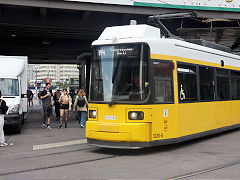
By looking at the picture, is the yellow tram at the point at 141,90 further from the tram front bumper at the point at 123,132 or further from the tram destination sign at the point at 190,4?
the tram destination sign at the point at 190,4

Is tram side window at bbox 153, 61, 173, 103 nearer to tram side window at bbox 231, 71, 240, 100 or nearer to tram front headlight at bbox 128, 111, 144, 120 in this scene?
tram front headlight at bbox 128, 111, 144, 120

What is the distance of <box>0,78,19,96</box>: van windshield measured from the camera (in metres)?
14.2

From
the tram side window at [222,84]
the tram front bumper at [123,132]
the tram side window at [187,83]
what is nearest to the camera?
the tram front bumper at [123,132]

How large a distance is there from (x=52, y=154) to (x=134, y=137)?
209cm

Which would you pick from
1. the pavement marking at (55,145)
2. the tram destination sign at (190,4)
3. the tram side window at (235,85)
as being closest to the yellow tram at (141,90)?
the pavement marking at (55,145)

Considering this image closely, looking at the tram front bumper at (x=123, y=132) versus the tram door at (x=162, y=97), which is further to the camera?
the tram door at (x=162, y=97)

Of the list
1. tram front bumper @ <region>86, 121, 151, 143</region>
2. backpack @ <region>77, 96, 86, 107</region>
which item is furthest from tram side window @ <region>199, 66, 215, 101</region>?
backpack @ <region>77, 96, 86, 107</region>

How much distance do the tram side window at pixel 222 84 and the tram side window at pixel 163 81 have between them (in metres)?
3.48

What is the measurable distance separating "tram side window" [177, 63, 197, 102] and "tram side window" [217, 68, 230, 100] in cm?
207

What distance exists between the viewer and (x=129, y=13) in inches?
787

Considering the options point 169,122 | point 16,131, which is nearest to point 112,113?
point 169,122

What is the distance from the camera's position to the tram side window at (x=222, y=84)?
12.5 metres

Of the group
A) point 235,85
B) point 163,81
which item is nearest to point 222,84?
point 235,85

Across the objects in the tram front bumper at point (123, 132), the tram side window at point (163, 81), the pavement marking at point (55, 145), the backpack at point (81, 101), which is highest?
the tram side window at point (163, 81)
